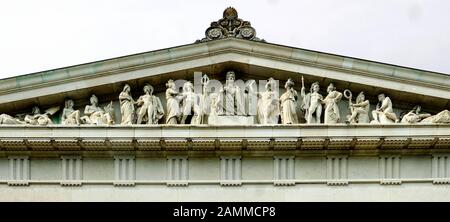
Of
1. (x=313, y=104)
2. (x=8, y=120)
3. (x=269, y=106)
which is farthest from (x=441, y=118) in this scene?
(x=8, y=120)

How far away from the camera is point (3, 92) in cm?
4619

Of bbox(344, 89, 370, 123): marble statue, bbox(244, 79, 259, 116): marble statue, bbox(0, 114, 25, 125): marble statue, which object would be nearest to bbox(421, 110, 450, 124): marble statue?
bbox(344, 89, 370, 123): marble statue

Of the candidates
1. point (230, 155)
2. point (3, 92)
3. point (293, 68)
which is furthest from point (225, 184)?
point (3, 92)

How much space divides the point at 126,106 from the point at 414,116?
7.89 m

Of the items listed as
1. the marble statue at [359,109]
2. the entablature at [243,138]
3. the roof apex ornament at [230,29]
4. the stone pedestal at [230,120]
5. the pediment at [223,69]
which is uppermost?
the roof apex ornament at [230,29]

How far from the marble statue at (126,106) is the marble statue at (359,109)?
19.4 feet

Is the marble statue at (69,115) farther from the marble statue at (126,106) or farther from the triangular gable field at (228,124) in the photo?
the marble statue at (126,106)

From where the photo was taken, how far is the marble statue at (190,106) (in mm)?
45750

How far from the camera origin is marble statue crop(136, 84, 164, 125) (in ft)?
150

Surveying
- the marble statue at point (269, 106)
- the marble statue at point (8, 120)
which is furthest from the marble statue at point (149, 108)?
the marble statue at point (8, 120)

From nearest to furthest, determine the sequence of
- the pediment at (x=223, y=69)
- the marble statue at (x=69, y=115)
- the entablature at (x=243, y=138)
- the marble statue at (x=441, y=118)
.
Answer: the entablature at (x=243, y=138) → the marble statue at (x=441, y=118) → the marble statue at (x=69, y=115) → the pediment at (x=223, y=69)

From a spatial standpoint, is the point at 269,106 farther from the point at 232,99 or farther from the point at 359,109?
the point at 359,109

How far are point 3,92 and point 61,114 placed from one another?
1.71 m

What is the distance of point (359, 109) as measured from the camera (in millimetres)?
45844
